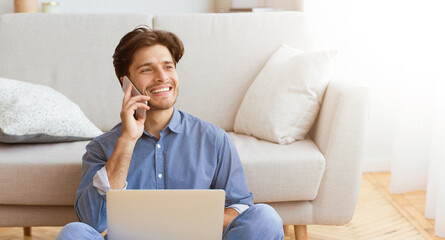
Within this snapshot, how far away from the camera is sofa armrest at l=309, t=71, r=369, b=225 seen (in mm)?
2299

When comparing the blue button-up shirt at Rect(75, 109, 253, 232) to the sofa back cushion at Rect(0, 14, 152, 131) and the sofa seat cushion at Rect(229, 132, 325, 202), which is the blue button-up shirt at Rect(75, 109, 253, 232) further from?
the sofa back cushion at Rect(0, 14, 152, 131)

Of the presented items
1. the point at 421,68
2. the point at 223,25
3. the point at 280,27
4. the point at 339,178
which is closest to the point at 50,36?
the point at 223,25

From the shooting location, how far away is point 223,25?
2.90m

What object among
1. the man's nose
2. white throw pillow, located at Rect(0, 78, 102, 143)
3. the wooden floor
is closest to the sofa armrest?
the wooden floor

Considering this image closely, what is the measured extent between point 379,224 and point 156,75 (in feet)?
4.70

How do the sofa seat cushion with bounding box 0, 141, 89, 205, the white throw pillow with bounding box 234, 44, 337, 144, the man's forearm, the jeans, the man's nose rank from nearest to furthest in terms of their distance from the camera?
the jeans
the man's forearm
the man's nose
the sofa seat cushion with bounding box 0, 141, 89, 205
the white throw pillow with bounding box 234, 44, 337, 144

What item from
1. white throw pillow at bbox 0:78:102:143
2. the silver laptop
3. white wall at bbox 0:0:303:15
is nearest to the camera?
the silver laptop

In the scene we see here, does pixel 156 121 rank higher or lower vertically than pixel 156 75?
lower

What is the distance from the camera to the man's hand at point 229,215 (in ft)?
5.96

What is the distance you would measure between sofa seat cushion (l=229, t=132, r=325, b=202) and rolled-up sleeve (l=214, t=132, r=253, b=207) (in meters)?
0.33

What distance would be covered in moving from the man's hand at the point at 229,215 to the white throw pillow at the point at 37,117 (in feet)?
2.95

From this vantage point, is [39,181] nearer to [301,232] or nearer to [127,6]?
[301,232]

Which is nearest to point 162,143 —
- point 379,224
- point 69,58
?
point 69,58

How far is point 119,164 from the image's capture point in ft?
5.77
